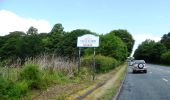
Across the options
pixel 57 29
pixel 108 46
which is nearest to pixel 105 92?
pixel 108 46

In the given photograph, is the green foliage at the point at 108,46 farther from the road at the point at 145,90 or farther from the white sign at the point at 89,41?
the road at the point at 145,90

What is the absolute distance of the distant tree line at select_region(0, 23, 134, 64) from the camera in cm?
5775

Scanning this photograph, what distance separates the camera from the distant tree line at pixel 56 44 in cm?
5775

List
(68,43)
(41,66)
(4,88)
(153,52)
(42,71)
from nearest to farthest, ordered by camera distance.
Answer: (4,88)
(42,71)
(41,66)
(68,43)
(153,52)

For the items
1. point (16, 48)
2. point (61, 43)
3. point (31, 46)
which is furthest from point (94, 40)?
point (61, 43)

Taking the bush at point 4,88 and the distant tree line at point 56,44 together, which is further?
the distant tree line at point 56,44

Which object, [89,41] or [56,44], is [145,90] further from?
[56,44]

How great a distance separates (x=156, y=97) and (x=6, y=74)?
7552mm

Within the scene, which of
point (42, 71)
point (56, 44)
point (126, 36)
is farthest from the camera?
point (126, 36)

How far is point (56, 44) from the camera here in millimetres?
97562

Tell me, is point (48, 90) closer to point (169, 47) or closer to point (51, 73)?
point (51, 73)

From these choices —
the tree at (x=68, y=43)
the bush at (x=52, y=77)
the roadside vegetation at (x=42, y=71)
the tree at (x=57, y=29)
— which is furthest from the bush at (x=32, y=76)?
the tree at (x=57, y=29)

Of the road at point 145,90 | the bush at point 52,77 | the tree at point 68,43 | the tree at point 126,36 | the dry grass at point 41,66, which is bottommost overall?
the road at point 145,90

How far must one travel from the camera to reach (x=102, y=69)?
130 feet
